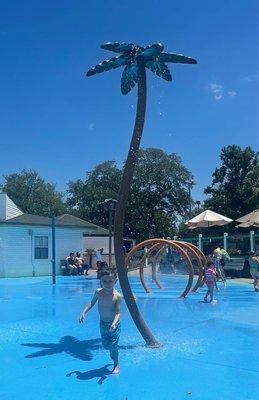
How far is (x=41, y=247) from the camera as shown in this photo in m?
27.2

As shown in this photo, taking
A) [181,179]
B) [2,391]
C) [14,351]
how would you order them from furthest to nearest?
[181,179], [14,351], [2,391]

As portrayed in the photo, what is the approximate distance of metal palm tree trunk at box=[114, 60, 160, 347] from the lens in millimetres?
8250

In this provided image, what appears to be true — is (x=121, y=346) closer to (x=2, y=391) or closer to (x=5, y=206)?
(x=2, y=391)

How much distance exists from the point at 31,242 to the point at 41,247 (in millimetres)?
858

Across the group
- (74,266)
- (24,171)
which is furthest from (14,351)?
(24,171)

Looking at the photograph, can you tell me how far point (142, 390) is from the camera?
6027mm

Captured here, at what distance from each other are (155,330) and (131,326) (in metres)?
0.76

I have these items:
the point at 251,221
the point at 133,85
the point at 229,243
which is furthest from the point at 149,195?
the point at 133,85

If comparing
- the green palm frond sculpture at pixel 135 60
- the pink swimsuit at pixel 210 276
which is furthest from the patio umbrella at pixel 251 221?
the green palm frond sculpture at pixel 135 60

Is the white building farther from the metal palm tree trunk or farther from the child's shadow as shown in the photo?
the child's shadow

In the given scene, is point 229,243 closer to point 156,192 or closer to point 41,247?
point 41,247

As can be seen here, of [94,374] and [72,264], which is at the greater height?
[72,264]

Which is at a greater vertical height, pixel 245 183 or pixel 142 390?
pixel 245 183

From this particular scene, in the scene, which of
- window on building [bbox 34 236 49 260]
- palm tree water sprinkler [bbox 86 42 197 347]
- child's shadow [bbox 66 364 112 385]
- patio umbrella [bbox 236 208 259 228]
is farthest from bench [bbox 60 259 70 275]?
child's shadow [bbox 66 364 112 385]
